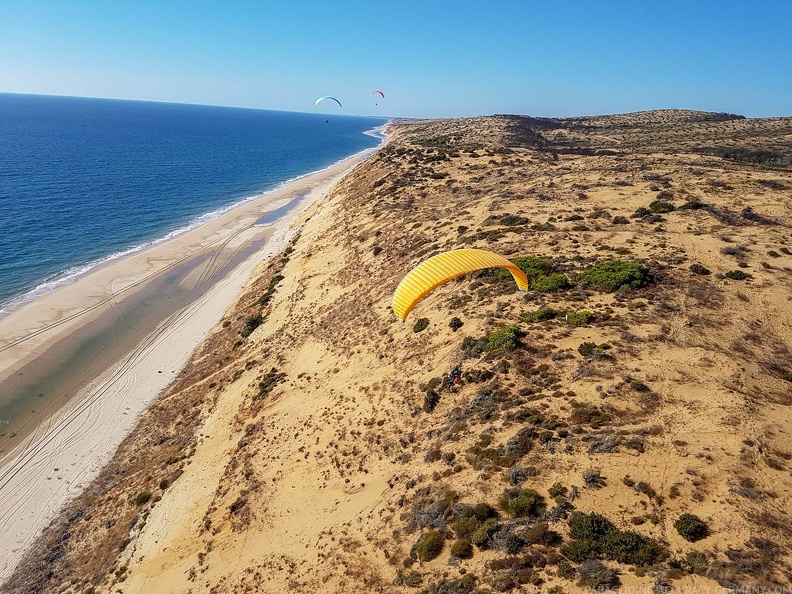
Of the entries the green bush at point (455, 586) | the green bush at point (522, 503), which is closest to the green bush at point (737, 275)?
the green bush at point (522, 503)

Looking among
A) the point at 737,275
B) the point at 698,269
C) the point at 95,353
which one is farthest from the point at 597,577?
the point at 95,353

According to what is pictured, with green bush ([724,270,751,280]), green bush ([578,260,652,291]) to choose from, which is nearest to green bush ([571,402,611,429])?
green bush ([578,260,652,291])

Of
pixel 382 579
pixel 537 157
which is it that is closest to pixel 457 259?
pixel 382 579

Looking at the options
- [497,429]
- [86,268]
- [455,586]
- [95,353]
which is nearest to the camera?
[455,586]

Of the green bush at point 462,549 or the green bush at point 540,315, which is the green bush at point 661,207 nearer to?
the green bush at point 540,315

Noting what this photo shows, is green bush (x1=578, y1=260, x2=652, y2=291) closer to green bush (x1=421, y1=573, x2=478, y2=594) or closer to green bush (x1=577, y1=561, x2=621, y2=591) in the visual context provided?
green bush (x1=577, y1=561, x2=621, y2=591)

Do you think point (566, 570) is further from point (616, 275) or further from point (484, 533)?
point (616, 275)
